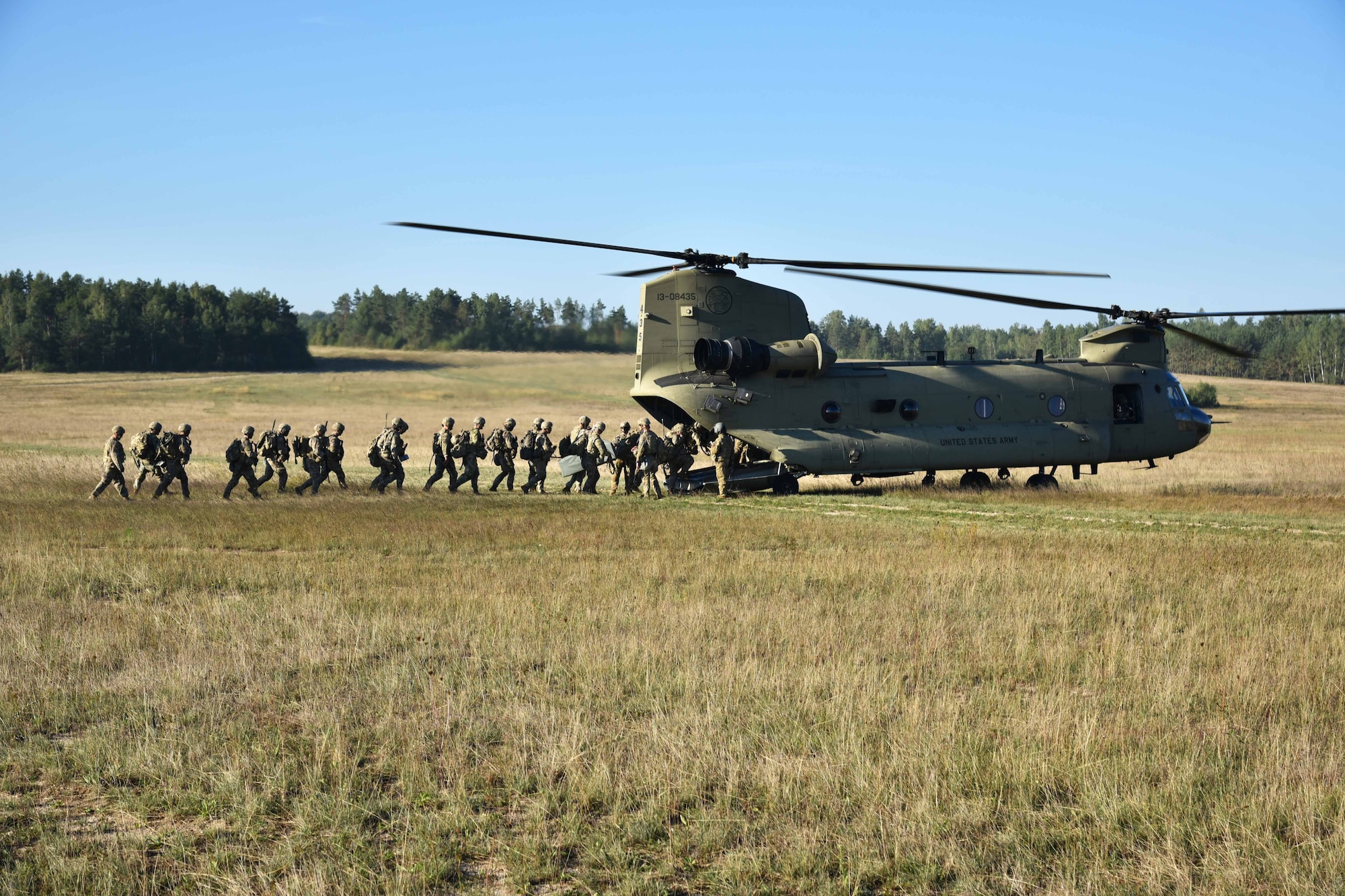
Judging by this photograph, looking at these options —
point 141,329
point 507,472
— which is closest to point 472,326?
point 141,329

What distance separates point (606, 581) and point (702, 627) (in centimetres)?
250

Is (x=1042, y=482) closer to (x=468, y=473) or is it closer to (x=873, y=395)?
(x=873, y=395)

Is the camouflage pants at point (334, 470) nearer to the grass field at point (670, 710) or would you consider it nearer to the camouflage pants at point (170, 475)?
the camouflage pants at point (170, 475)

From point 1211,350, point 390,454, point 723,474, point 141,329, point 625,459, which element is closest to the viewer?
point 723,474

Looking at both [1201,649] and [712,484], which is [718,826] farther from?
[712,484]

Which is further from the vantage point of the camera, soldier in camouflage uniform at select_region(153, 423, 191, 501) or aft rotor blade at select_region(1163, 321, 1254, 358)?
soldier in camouflage uniform at select_region(153, 423, 191, 501)

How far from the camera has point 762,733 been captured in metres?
6.82

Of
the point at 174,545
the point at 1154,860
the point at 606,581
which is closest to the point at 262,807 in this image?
the point at 1154,860

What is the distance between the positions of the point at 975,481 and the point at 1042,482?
56.2 inches

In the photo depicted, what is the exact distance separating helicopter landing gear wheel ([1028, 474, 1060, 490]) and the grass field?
8.06 meters

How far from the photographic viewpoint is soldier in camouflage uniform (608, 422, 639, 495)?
76.1ft

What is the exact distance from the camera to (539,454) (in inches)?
944

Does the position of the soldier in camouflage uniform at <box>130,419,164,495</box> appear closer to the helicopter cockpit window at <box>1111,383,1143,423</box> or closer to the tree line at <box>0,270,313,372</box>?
the helicopter cockpit window at <box>1111,383,1143,423</box>

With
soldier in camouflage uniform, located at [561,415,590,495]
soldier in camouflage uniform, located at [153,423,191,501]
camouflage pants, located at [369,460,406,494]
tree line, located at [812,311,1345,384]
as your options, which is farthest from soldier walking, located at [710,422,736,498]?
tree line, located at [812,311,1345,384]
